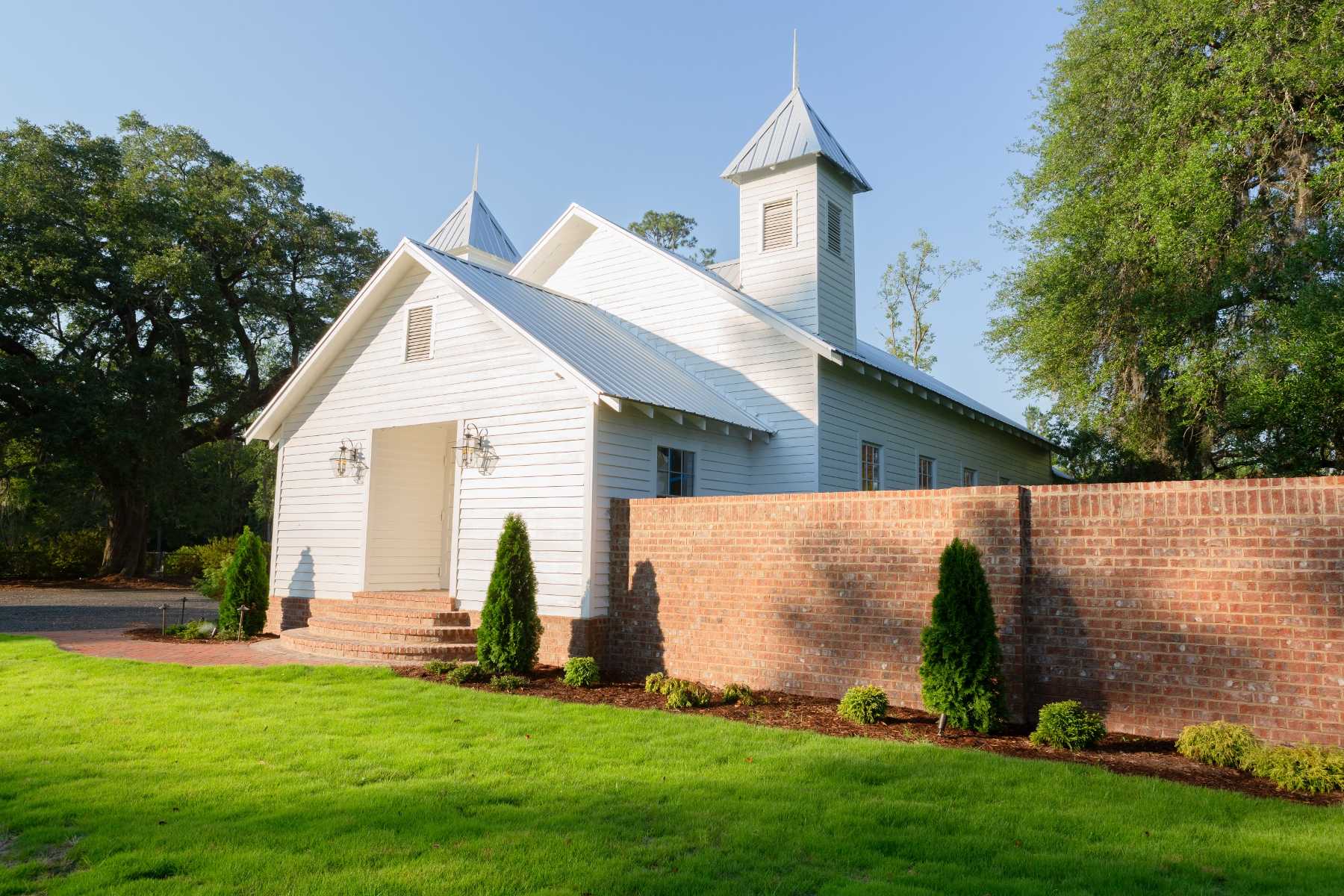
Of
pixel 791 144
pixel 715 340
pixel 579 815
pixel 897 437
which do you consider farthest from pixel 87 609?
pixel 579 815

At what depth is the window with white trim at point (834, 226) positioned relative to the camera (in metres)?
16.3

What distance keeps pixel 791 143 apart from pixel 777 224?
149 cm

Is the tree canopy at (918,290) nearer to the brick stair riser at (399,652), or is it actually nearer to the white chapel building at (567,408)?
the white chapel building at (567,408)

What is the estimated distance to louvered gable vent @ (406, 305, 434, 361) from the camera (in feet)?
43.7

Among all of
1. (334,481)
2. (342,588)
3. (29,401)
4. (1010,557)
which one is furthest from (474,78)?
(29,401)

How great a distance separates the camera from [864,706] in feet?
26.5

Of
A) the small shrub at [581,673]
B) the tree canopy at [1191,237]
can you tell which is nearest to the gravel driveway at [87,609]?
the small shrub at [581,673]

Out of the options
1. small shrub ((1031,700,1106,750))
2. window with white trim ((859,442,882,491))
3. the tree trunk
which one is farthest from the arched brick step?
the tree trunk

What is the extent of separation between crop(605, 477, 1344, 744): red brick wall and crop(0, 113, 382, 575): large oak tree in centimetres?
2195

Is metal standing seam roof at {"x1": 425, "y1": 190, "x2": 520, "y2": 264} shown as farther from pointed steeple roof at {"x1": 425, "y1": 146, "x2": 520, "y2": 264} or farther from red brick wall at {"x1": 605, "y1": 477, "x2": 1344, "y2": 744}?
red brick wall at {"x1": 605, "y1": 477, "x2": 1344, "y2": 744}

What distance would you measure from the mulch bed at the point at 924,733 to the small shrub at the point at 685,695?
104mm

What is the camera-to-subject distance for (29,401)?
24.2m

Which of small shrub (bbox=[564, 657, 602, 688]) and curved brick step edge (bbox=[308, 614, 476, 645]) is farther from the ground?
curved brick step edge (bbox=[308, 614, 476, 645])

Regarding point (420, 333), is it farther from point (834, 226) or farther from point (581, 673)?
point (834, 226)
